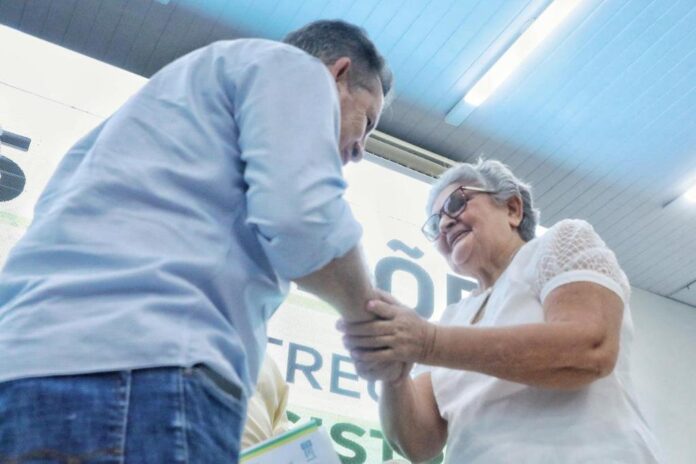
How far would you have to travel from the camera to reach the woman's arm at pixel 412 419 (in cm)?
144

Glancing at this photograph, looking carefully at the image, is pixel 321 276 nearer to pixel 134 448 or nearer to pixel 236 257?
pixel 236 257

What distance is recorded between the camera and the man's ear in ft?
3.70

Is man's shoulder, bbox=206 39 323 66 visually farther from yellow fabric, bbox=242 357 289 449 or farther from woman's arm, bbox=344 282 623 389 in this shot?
yellow fabric, bbox=242 357 289 449

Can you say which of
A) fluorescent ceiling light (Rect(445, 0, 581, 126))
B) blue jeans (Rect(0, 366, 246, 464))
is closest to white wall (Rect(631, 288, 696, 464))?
fluorescent ceiling light (Rect(445, 0, 581, 126))

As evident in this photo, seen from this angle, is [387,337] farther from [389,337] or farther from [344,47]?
[344,47]

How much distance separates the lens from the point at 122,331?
0.67 metres

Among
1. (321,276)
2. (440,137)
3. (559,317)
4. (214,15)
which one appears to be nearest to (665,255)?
(440,137)

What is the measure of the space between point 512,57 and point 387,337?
2.47m

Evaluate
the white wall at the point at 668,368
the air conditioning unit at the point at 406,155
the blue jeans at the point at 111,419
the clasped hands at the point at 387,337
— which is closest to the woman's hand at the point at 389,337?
the clasped hands at the point at 387,337

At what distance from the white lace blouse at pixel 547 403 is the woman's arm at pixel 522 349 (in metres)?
0.05

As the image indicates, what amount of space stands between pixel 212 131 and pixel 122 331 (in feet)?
0.85

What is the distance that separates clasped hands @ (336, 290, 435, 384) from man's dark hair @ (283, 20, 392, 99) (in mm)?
327

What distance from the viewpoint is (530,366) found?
1.20 metres

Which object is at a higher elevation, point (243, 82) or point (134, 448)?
point (243, 82)
